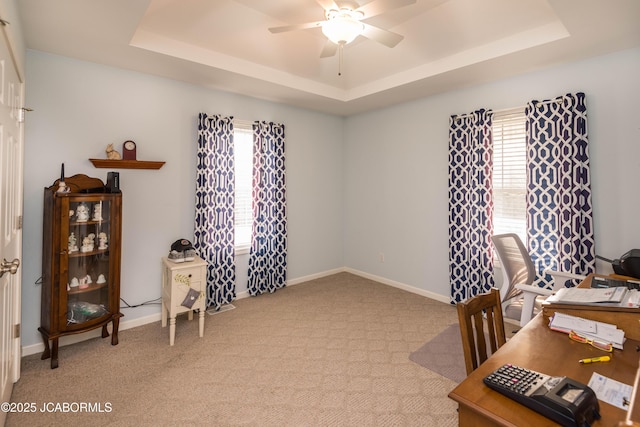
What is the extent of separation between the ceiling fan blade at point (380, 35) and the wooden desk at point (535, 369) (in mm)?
1990

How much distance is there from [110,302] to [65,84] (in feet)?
6.29

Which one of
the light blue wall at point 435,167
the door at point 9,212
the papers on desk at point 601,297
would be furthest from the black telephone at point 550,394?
the light blue wall at point 435,167

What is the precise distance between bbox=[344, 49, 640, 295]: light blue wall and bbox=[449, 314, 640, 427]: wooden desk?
189 cm

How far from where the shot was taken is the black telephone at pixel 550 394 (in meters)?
0.88

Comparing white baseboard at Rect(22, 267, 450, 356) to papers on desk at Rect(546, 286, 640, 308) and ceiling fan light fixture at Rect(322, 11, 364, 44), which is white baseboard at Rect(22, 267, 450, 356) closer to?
papers on desk at Rect(546, 286, 640, 308)

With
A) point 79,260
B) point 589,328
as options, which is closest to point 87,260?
point 79,260

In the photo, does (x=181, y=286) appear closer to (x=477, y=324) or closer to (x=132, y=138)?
(x=132, y=138)

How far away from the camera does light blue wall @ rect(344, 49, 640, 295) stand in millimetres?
2654

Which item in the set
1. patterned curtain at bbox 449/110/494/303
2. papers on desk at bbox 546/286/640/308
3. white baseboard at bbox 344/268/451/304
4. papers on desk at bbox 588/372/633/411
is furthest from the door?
white baseboard at bbox 344/268/451/304

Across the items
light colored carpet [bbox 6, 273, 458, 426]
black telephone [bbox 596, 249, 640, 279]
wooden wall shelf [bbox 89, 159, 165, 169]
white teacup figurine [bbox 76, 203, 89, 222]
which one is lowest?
light colored carpet [bbox 6, 273, 458, 426]

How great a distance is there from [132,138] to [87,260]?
48.1 inches

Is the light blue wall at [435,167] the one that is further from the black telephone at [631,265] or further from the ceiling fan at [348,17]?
the ceiling fan at [348,17]

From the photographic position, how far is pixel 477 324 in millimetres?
1489

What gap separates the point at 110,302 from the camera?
106 inches
